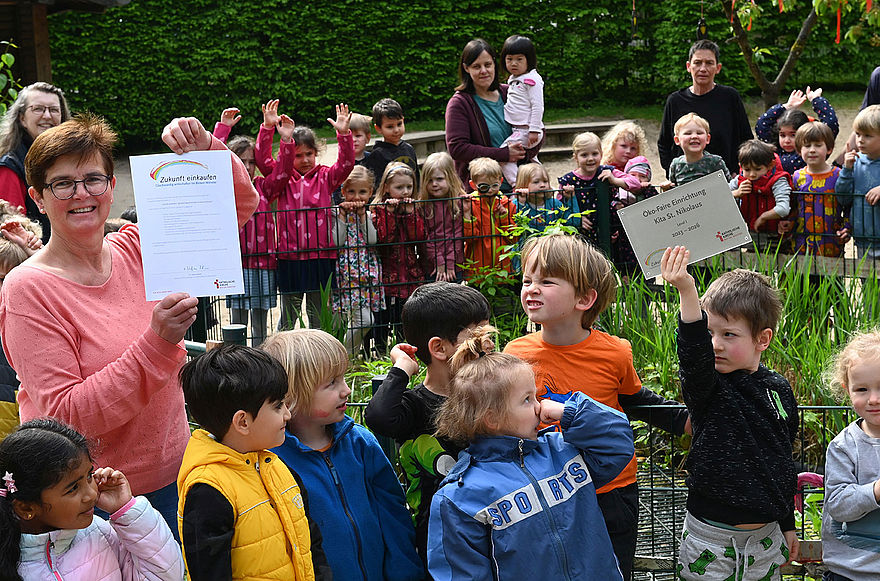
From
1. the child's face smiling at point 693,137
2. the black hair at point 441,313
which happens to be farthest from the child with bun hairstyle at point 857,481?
the child's face smiling at point 693,137

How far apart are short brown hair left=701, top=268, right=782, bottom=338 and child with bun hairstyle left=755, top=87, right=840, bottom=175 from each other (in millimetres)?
4555

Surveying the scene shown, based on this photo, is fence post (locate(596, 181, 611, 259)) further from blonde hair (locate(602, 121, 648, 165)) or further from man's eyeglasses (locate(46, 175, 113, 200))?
man's eyeglasses (locate(46, 175, 113, 200))

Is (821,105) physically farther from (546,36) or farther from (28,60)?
(546,36)

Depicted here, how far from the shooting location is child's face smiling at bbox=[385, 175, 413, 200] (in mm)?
6488

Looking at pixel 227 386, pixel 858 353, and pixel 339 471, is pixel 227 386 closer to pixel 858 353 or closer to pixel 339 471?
pixel 339 471

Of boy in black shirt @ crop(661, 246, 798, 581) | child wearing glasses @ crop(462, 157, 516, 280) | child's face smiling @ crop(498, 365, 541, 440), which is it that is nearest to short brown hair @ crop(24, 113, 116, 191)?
child's face smiling @ crop(498, 365, 541, 440)

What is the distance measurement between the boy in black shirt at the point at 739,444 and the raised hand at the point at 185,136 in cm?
140

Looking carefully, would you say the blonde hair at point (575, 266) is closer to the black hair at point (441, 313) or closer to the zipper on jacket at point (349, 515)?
the black hair at point (441, 313)

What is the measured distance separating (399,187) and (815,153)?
9.50 ft

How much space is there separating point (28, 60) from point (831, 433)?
10395 millimetres

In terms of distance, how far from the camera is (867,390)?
286 cm

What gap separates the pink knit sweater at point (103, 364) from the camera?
2535mm

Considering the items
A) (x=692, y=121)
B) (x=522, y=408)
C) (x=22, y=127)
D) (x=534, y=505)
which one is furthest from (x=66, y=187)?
(x=692, y=121)

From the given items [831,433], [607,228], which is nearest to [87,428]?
[831,433]
